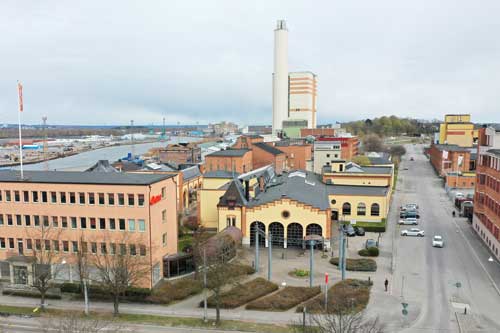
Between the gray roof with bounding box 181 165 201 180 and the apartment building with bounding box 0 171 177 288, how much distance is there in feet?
126

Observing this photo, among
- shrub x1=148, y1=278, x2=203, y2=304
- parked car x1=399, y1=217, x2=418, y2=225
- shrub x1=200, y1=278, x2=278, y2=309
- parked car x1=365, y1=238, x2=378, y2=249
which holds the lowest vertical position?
shrub x1=148, y1=278, x2=203, y2=304

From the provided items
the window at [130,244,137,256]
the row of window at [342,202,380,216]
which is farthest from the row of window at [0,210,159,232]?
the row of window at [342,202,380,216]

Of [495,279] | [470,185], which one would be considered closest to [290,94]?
[470,185]

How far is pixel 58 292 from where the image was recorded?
129 ft

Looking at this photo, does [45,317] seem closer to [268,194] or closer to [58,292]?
[58,292]

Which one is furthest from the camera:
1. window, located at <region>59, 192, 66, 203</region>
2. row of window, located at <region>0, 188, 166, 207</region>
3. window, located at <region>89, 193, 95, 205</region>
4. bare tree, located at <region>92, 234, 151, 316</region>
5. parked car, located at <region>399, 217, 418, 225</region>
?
parked car, located at <region>399, 217, 418, 225</region>

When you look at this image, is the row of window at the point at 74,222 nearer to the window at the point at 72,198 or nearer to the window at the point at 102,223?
the window at the point at 102,223

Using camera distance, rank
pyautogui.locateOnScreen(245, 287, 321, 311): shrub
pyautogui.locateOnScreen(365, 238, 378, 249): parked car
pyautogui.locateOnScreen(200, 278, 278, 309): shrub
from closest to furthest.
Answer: pyautogui.locateOnScreen(245, 287, 321, 311): shrub → pyautogui.locateOnScreen(200, 278, 278, 309): shrub → pyautogui.locateOnScreen(365, 238, 378, 249): parked car

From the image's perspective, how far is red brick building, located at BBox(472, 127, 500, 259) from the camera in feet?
157

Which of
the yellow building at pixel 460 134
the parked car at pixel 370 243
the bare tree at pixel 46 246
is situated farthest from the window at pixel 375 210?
the yellow building at pixel 460 134

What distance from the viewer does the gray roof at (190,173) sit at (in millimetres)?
81162

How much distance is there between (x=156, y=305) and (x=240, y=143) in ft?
268

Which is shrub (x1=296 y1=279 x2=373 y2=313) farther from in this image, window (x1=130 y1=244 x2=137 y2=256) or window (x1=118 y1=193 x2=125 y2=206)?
window (x1=118 y1=193 x2=125 y2=206)

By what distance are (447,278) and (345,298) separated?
1293 centimetres
